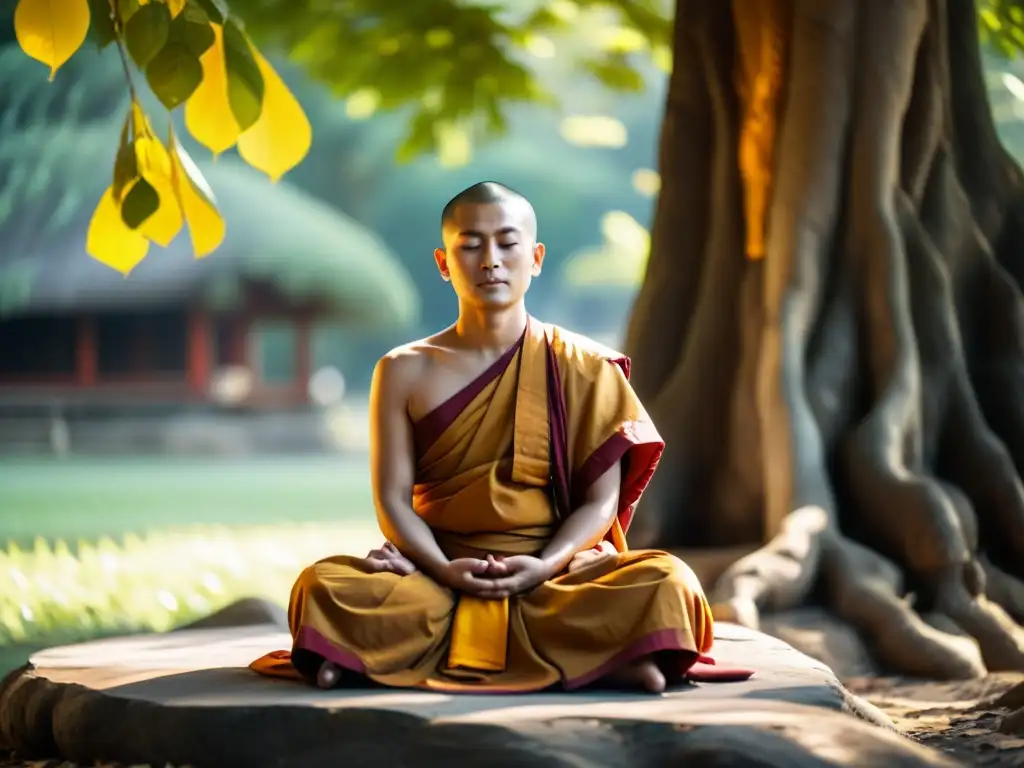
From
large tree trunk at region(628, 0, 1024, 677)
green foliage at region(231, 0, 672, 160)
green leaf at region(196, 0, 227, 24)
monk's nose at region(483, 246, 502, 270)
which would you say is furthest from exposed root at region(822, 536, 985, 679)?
green foliage at region(231, 0, 672, 160)

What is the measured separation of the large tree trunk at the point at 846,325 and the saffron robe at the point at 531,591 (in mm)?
1307

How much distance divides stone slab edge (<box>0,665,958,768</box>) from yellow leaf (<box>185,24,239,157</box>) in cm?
126

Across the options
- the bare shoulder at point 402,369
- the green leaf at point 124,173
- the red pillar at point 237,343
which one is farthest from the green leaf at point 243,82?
the red pillar at point 237,343

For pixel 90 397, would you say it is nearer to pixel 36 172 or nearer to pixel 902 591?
pixel 36 172

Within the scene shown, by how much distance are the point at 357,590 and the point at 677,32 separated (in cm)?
321

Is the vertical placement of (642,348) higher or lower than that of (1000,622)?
higher

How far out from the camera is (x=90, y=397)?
14469 millimetres

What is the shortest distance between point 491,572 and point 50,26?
1.49 meters

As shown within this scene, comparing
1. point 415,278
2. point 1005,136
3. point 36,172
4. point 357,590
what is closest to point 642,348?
point 357,590

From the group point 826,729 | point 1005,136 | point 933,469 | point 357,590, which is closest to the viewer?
point 826,729

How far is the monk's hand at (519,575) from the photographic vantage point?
3.00 metres

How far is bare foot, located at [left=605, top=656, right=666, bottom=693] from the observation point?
Answer: 288cm

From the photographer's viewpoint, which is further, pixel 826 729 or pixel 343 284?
pixel 343 284

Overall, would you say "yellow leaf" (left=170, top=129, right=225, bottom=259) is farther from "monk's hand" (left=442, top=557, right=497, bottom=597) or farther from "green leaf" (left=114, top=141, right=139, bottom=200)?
"monk's hand" (left=442, top=557, right=497, bottom=597)
